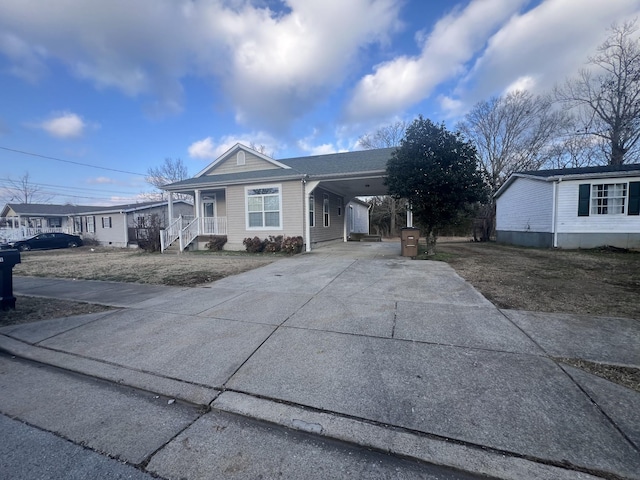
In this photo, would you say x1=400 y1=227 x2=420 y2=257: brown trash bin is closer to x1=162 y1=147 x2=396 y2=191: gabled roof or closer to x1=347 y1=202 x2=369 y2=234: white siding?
x1=162 y1=147 x2=396 y2=191: gabled roof

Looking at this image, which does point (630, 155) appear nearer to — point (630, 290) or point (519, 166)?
point (519, 166)

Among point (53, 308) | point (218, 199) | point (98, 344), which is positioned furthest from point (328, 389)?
point (218, 199)

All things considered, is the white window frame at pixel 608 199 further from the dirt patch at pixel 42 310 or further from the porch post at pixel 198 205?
the porch post at pixel 198 205

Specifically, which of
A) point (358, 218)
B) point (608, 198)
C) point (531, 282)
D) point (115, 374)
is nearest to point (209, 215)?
point (358, 218)

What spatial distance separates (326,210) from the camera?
16.2 meters

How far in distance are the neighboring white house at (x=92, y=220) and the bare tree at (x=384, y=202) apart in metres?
19.8

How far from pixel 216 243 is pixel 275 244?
143 inches

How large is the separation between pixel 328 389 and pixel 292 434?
1.87 feet

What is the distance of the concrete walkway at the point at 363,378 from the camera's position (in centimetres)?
191

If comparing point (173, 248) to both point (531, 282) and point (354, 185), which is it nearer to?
point (354, 185)

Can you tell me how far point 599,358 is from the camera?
119 inches

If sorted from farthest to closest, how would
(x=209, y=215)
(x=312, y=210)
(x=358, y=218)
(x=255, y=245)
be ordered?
(x=358, y=218) < (x=209, y=215) < (x=312, y=210) < (x=255, y=245)

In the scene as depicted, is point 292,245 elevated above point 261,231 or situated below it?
below

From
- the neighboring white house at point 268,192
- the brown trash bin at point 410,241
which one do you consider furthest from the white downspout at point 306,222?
the brown trash bin at point 410,241
